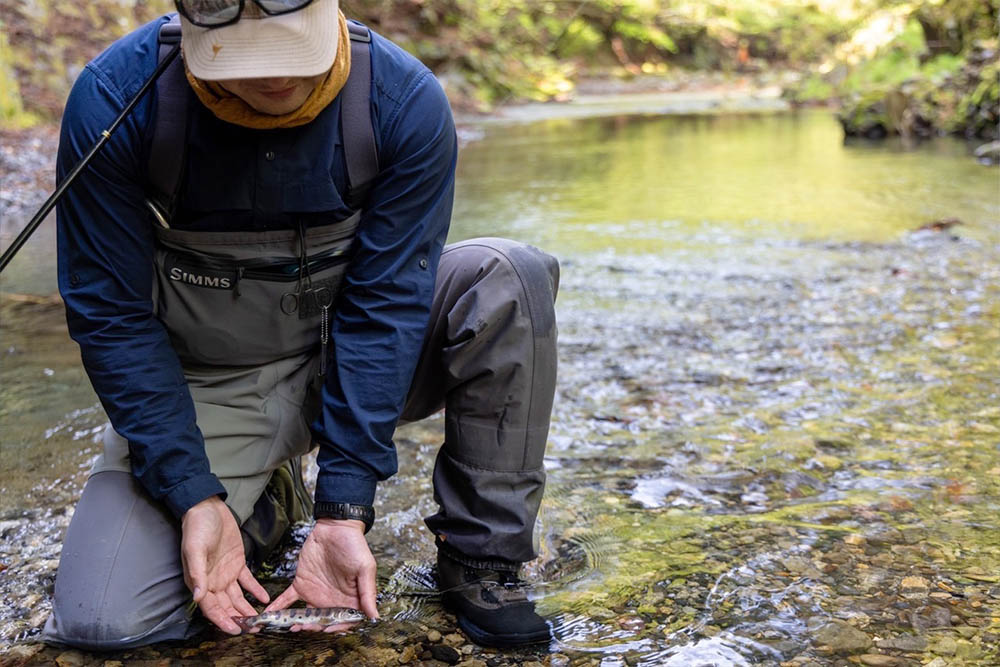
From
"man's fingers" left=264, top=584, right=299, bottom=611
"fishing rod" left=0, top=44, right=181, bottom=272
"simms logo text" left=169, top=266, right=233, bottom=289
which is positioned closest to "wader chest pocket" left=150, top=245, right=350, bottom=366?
"simms logo text" left=169, top=266, right=233, bottom=289

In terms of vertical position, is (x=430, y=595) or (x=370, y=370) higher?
(x=370, y=370)

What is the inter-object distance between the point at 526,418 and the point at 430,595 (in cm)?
43

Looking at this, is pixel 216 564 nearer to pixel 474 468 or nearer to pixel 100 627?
pixel 100 627

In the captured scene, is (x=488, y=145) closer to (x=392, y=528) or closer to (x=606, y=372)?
(x=606, y=372)

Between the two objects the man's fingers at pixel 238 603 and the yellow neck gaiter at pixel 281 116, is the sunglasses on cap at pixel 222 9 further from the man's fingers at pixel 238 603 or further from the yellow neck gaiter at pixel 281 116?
the man's fingers at pixel 238 603

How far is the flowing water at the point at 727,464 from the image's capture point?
69.8 inches

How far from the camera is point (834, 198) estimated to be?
7.68 metres

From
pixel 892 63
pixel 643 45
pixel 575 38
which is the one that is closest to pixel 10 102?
pixel 892 63

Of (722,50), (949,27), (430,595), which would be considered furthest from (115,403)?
(722,50)

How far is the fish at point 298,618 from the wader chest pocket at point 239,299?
1.74 feet

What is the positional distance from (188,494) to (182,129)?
674 mm

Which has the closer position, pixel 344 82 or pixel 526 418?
pixel 344 82

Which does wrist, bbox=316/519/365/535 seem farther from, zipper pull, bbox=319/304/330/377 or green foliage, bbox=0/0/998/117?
green foliage, bbox=0/0/998/117

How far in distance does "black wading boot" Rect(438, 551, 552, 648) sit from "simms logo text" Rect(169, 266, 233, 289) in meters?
0.70
